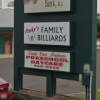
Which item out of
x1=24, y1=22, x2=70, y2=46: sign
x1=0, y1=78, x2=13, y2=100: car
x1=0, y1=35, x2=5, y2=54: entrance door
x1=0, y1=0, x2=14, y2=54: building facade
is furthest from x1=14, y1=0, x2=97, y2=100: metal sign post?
x1=0, y1=35, x2=5, y2=54: entrance door

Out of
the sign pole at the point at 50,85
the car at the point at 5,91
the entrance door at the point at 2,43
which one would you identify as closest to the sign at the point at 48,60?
the sign pole at the point at 50,85

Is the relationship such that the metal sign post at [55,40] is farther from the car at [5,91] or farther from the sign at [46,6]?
the car at [5,91]

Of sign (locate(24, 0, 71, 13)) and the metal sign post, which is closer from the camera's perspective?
the metal sign post

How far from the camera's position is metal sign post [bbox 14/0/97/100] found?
929 centimetres

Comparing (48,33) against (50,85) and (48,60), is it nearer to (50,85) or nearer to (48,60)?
(48,60)

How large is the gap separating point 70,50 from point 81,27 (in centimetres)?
75

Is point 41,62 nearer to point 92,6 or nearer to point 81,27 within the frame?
point 81,27

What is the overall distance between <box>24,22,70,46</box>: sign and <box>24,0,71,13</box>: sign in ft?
1.34

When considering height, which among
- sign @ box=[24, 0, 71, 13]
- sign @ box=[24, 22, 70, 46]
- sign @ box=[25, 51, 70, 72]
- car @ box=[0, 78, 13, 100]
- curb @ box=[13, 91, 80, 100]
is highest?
sign @ box=[24, 0, 71, 13]

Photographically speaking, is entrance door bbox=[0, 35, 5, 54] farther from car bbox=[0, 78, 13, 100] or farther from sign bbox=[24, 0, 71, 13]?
car bbox=[0, 78, 13, 100]

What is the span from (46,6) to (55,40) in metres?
1.10

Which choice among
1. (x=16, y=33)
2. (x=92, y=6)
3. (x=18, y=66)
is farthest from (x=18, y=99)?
(x=92, y=6)

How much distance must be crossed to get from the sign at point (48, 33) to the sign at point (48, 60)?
12.9 inches

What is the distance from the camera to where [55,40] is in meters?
9.90
